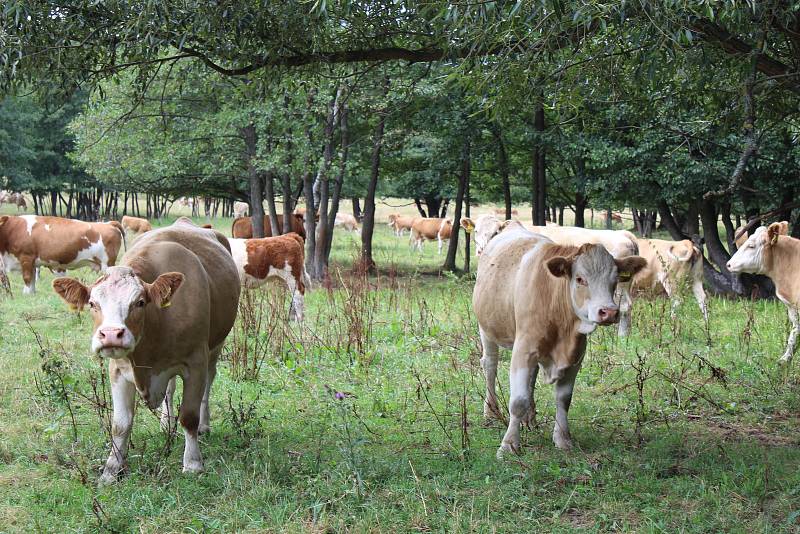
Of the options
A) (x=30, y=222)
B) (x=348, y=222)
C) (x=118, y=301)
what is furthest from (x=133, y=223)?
(x=118, y=301)

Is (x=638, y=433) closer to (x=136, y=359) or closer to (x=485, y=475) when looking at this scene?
(x=485, y=475)

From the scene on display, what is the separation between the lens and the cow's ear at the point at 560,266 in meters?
5.79

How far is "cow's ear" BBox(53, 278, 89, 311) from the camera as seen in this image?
533cm

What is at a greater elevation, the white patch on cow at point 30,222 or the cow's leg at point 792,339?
the white patch on cow at point 30,222

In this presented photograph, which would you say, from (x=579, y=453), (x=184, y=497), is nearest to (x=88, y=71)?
(x=184, y=497)

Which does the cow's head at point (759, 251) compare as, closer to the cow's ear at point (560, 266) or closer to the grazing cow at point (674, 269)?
the grazing cow at point (674, 269)

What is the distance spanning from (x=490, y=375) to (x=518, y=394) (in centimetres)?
119

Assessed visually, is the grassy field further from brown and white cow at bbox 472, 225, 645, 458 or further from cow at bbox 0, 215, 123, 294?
cow at bbox 0, 215, 123, 294

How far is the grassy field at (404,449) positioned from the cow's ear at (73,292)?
932mm

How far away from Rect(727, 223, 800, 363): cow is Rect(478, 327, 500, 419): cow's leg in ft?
16.7

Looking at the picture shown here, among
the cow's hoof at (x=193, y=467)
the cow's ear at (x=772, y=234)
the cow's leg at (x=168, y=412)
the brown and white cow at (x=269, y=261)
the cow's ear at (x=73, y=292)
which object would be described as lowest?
the cow's hoof at (x=193, y=467)

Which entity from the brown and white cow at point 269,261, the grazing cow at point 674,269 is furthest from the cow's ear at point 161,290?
the grazing cow at point 674,269

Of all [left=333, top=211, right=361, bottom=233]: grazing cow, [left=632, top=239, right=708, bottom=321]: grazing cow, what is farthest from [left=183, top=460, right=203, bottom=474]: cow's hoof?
[left=333, top=211, right=361, bottom=233]: grazing cow

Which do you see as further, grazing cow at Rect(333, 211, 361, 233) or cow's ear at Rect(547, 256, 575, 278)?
grazing cow at Rect(333, 211, 361, 233)
